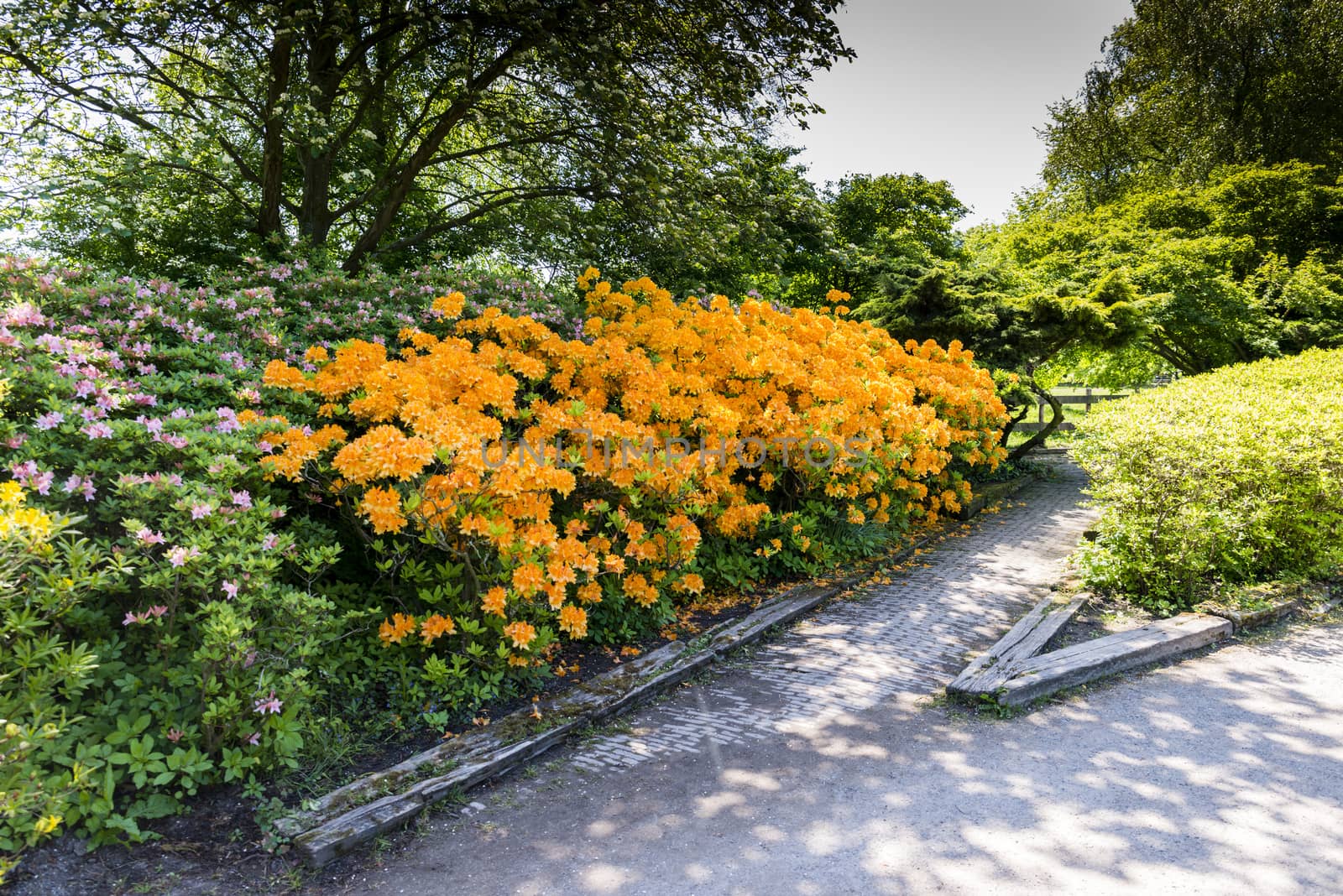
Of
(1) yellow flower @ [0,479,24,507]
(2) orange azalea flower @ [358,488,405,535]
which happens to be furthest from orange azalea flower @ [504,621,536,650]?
(1) yellow flower @ [0,479,24,507]

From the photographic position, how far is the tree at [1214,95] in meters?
19.1

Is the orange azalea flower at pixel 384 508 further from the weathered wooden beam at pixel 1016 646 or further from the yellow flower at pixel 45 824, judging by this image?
the weathered wooden beam at pixel 1016 646

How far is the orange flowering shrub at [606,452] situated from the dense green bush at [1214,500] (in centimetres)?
177

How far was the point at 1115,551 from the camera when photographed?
555 cm

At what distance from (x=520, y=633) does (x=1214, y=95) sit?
25854mm

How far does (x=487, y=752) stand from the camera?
326 cm

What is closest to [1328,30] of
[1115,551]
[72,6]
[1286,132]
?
[1286,132]

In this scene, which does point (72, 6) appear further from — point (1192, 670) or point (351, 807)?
point (1192, 670)

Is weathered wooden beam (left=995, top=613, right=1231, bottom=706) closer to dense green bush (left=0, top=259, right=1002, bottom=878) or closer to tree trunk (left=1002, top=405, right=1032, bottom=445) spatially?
dense green bush (left=0, top=259, right=1002, bottom=878)

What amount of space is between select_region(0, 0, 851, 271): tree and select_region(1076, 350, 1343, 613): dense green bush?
5191 millimetres

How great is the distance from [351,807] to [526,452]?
68.5 inches

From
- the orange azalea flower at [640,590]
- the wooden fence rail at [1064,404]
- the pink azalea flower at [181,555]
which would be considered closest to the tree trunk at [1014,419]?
the wooden fence rail at [1064,404]

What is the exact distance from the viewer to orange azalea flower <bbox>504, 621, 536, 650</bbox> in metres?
3.53

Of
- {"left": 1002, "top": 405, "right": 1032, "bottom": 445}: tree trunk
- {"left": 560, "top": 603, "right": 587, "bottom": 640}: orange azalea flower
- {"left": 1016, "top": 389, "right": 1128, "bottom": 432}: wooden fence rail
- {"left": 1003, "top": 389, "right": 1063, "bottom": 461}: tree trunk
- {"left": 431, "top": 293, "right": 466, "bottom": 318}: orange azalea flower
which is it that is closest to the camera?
{"left": 560, "top": 603, "right": 587, "bottom": 640}: orange azalea flower
